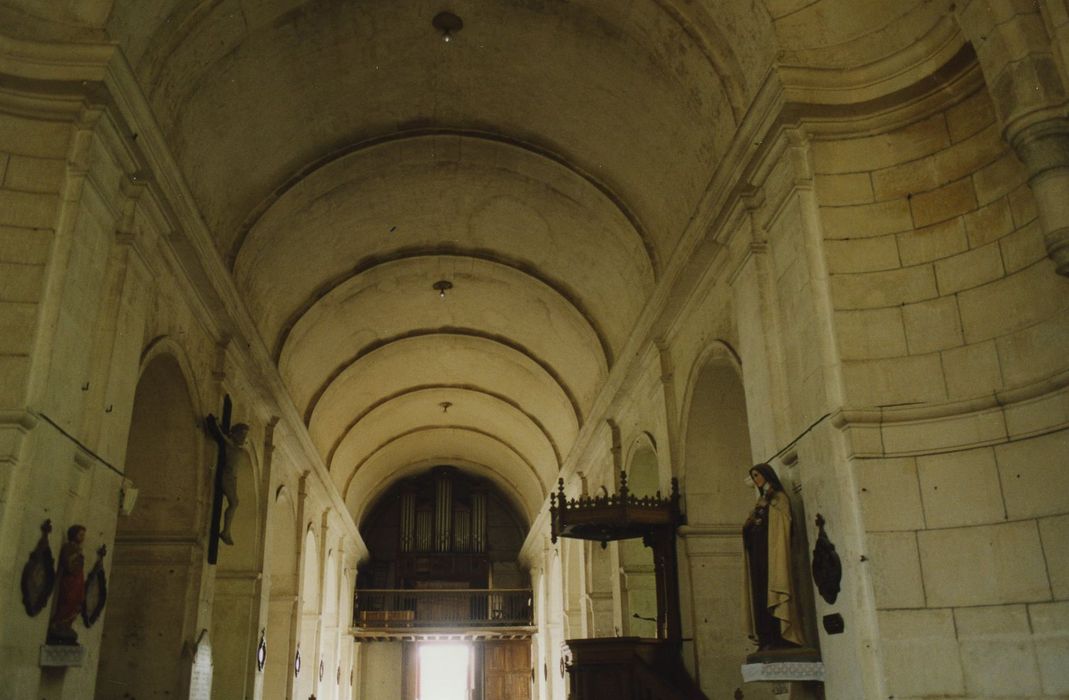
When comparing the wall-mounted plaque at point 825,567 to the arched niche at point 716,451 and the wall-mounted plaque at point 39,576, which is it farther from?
the wall-mounted plaque at point 39,576

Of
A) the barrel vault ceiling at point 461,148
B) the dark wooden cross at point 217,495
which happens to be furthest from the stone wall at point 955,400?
the dark wooden cross at point 217,495

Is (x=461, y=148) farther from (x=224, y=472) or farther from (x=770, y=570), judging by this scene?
(x=770, y=570)

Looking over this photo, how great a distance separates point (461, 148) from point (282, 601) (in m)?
8.24

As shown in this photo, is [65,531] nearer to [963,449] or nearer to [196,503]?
[196,503]

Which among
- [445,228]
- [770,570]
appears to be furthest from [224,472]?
[770,570]

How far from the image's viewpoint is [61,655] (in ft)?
20.8

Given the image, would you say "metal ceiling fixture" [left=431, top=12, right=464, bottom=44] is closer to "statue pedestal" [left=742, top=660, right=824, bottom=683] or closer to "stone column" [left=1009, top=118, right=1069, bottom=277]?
"stone column" [left=1009, top=118, right=1069, bottom=277]

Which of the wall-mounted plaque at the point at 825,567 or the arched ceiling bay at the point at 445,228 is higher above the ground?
the arched ceiling bay at the point at 445,228

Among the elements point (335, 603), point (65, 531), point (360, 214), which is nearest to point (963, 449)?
point (65, 531)

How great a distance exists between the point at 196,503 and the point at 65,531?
11.7 feet

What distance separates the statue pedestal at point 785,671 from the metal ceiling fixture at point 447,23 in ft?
22.7

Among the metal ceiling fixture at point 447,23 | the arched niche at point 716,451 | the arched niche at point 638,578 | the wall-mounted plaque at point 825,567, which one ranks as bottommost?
the wall-mounted plaque at point 825,567

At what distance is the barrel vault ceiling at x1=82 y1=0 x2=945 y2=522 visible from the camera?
27.8 ft

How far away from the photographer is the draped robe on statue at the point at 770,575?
21.5ft
